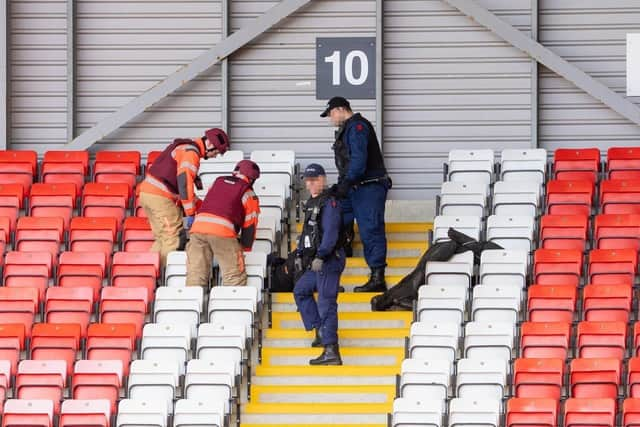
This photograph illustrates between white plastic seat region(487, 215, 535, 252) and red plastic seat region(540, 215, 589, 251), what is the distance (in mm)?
118

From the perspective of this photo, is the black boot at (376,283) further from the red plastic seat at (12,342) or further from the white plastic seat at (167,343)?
the red plastic seat at (12,342)

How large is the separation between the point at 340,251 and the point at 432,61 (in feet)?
13.0

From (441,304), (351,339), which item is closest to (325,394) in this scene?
(351,339)

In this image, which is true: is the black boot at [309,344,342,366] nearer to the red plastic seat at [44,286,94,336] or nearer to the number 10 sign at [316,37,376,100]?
the red plastic seat at [44,286,94,336]

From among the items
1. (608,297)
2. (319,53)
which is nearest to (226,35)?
(319,53)

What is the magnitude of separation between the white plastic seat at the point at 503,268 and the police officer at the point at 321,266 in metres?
1.35

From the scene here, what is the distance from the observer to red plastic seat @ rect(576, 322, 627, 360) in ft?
49.6

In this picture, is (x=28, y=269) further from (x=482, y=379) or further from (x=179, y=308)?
(x=482, y=379)

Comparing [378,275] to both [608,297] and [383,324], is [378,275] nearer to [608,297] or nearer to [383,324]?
[383,324]

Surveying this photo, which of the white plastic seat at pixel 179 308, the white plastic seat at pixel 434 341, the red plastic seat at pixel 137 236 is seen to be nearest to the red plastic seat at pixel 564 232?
the white plastic seat at pixel 434 341

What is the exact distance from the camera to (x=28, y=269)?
16781 mm

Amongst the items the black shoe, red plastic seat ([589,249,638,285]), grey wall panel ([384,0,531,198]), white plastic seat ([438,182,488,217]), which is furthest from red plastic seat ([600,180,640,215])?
the black shoe

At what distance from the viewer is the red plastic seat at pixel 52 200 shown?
17.8 meters

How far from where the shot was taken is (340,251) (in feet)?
52.1
